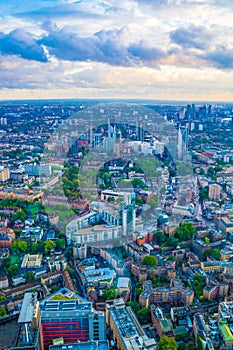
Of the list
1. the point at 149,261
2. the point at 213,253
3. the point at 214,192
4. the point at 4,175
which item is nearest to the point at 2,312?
the point at 149,261

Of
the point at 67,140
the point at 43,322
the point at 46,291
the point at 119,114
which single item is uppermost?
the point at 119,114

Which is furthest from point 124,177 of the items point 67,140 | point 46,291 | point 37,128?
point 37,128

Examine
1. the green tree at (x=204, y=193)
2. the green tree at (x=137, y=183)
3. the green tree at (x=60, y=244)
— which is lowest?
the green tree at (x=60, y=244)

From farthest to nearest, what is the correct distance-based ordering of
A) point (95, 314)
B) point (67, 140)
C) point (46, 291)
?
point (67, 140)
point (46, 291)
point (95, 314)

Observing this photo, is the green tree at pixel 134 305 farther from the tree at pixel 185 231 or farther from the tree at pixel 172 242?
the tree at pixel 185 231

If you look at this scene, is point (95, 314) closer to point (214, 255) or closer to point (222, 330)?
point (222, 330)

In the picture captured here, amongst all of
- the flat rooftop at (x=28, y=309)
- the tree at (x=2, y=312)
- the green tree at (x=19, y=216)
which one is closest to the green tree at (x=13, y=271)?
the tree at (x=2, y=312)
